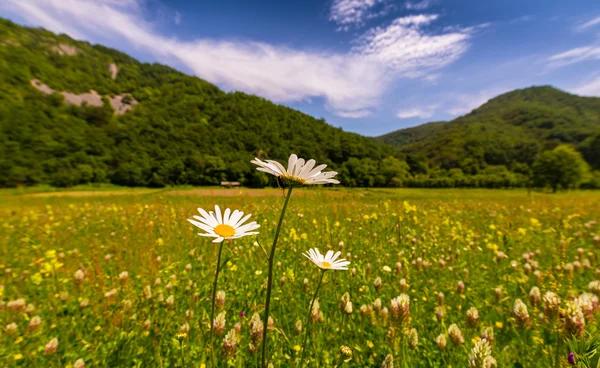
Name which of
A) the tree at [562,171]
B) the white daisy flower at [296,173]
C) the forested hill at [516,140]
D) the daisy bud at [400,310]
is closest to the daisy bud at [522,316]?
the daisy bud at [400,310]

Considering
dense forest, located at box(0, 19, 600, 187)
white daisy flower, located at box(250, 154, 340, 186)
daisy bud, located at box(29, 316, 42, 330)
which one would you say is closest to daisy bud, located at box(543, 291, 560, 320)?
white daisy flower, located at box(250, 154, 340, 186)

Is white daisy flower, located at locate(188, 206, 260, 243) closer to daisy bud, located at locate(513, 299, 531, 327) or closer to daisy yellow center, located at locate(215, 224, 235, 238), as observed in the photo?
daisy yellow center, located at locate(215, 224, 235, 238)

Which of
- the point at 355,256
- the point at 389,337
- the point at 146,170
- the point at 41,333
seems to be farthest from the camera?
the point at 146,170

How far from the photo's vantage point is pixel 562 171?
4944cm

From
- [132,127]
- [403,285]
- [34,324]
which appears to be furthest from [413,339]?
[132,127]

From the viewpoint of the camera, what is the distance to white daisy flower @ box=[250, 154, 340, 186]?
979 millimetres

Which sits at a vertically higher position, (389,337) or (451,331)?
(451,331)

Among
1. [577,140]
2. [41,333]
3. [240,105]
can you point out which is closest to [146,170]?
[240,105]

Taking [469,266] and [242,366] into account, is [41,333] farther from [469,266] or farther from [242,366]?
[469,266]

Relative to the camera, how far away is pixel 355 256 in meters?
3.00

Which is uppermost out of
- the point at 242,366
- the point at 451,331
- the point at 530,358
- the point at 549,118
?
the point at 549,118

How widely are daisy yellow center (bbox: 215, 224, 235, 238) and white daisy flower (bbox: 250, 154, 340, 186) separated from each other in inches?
13.3

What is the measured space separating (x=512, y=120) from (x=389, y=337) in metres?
225

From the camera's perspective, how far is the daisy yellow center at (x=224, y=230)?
106cm
